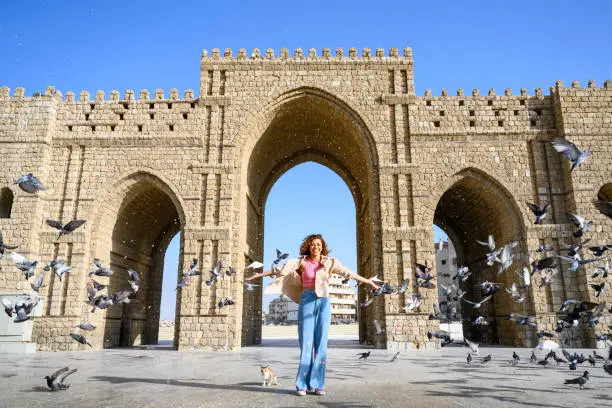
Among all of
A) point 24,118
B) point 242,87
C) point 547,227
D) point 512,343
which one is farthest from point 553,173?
point 24,118

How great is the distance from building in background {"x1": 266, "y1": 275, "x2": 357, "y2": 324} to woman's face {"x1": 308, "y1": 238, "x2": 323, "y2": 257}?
66.1 m

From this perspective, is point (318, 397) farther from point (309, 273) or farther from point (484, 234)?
point (484, 234)

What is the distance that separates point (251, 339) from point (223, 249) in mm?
5215

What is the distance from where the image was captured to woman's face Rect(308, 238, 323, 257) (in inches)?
215

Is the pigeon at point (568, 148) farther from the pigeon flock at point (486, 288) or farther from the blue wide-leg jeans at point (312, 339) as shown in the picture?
the blue wide-leg jeans at point (312, 339)

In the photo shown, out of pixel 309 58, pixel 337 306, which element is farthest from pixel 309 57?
pixel 337 306

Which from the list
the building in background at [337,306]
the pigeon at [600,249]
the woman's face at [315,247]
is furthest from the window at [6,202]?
the building in background at [337,306]

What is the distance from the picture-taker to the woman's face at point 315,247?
5.47 m

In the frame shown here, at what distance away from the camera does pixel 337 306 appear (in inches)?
3123

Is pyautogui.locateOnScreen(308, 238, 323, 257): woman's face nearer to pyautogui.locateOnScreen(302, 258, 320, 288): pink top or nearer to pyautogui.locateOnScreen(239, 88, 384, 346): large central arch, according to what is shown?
pyautogui.locateOnScreen(302, 258, 320, 288): pink top

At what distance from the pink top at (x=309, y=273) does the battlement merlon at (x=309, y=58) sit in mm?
13375

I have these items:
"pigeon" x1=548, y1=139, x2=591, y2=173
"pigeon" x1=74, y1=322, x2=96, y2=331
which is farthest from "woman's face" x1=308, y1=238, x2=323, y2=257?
"pigeon" x1=74, y1=322, x2=96, y2=331

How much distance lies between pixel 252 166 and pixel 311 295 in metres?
13.2

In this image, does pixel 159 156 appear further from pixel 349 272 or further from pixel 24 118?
pixel 349 272
